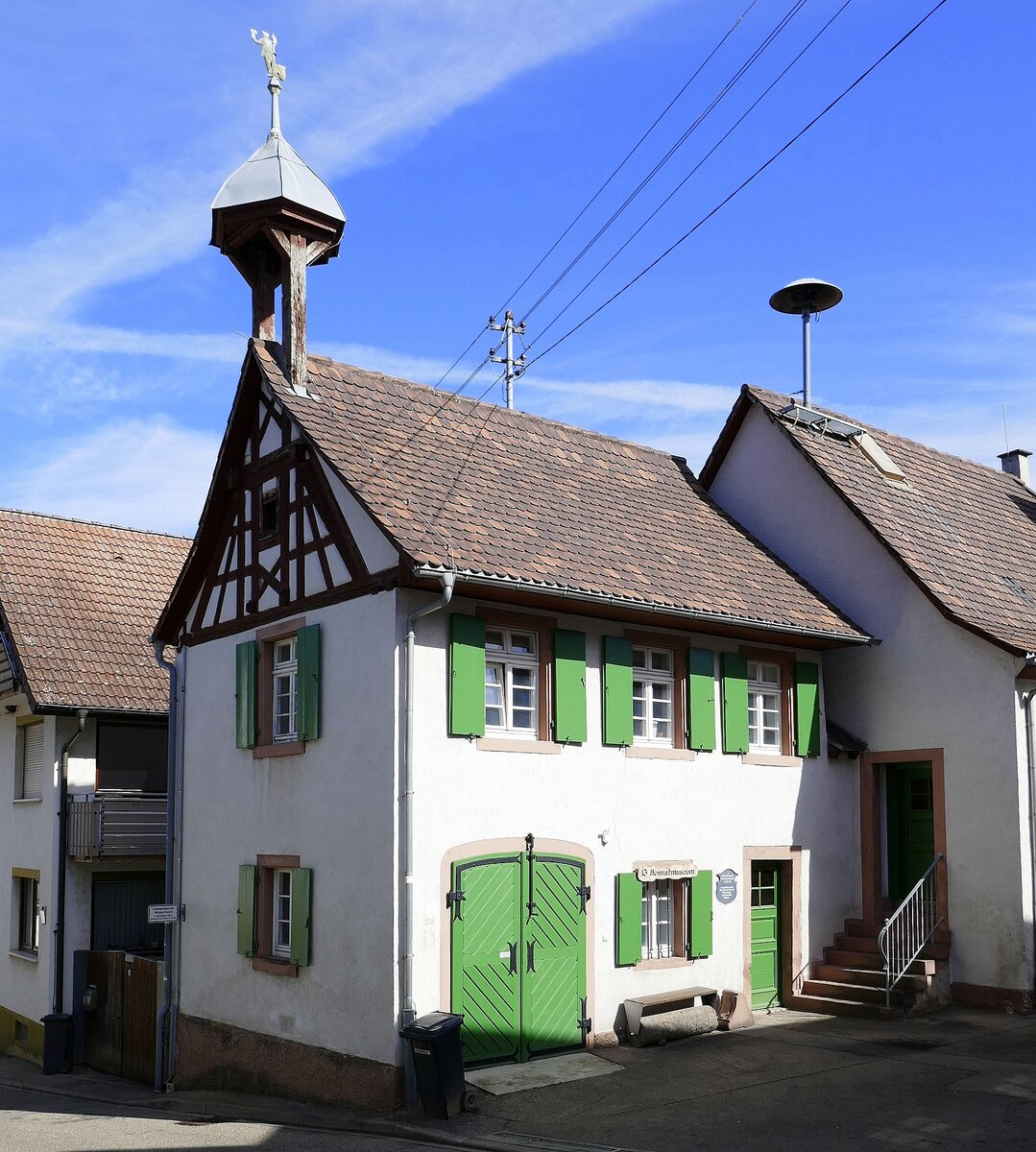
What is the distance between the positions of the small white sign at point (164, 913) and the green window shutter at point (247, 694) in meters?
2.56

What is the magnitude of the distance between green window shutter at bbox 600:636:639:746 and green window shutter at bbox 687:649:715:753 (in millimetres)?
Result: 1014

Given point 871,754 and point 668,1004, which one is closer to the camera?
point 668,1004

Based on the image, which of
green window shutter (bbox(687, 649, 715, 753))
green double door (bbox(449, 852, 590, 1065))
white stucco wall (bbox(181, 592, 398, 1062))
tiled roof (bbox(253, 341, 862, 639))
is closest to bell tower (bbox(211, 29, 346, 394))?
tiled roof (bbox(253, 341, 862, 639))

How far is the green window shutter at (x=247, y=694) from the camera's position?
16.4 m

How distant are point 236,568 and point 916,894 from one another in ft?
31.4

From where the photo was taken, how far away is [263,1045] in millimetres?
15664

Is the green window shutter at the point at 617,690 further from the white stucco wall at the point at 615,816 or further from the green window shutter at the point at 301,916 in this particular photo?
the green window shutter at the point at 301,916

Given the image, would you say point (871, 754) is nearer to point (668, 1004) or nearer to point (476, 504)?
point (668, 1004)

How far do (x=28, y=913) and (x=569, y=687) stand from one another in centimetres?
1205

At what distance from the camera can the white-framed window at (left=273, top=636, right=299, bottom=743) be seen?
1594 cm

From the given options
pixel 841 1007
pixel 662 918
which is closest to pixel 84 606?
pixel 662 918

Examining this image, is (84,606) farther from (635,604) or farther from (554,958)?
(554,958)

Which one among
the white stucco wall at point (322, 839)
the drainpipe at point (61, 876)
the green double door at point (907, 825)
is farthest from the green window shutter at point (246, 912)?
the green double door at point (907, 825)

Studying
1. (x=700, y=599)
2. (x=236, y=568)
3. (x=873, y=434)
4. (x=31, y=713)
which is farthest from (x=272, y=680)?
(x=873, y=434)
